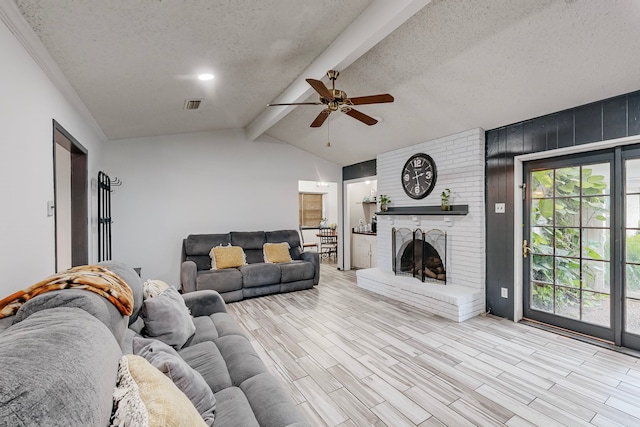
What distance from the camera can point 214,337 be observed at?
2.18 metres

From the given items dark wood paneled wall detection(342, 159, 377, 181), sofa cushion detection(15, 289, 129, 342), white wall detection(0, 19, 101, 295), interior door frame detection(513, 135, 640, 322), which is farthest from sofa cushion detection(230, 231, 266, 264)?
interior door frame detection(513, 135, 640, 322)

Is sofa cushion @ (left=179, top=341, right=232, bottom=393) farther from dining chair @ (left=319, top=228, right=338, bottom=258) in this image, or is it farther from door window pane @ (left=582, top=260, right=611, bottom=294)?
dining chair @ (left=319, top=228, right=338, bottom=258)

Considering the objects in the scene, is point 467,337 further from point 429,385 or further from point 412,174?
point 412,174

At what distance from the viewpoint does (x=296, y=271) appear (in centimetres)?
498

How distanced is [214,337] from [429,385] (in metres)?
1.71

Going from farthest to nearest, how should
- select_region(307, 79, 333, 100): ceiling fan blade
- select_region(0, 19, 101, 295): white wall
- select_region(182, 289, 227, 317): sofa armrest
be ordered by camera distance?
select_region(182, 289, 227, 317): sofa armrest → select_region(307, 79, 333, 100): ceiling fan blade → select_region(0, 19, 101, 295): white wall

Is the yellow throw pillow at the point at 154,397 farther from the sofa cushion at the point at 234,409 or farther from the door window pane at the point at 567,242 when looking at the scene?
the door window pane at the point at 567,242

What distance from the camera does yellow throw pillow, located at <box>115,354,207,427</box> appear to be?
36.0 inches

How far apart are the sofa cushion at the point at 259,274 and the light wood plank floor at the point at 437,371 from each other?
83 centimetres

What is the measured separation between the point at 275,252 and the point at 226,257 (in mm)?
863

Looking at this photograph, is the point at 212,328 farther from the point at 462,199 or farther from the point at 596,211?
the point at 596,211

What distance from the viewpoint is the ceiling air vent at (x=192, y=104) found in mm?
3439

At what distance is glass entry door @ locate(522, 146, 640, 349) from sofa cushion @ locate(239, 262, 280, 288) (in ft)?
11.5

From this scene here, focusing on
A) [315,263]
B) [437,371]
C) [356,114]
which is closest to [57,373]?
[437,371]
